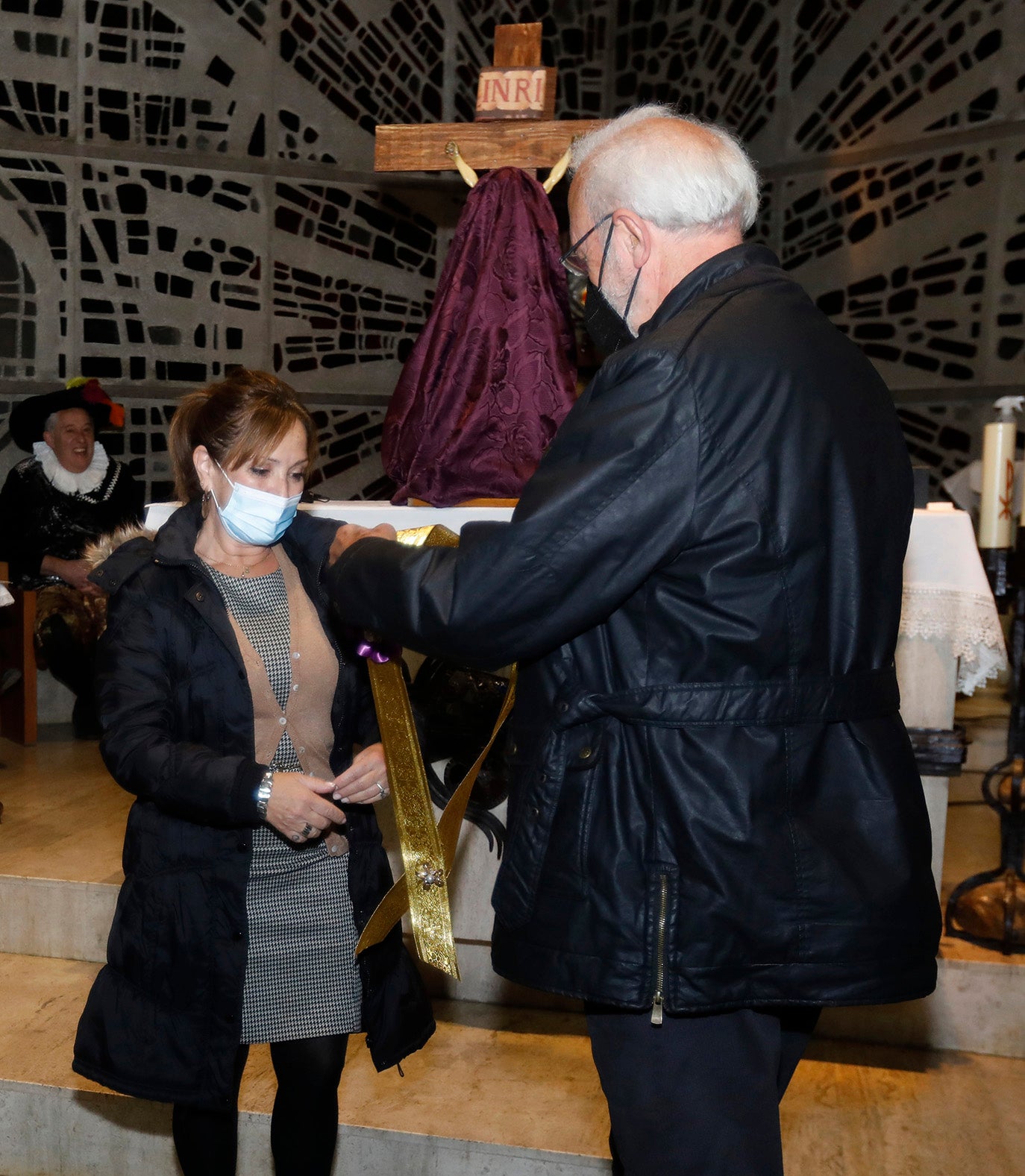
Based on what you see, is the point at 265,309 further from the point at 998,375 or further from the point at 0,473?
the point at 998,375

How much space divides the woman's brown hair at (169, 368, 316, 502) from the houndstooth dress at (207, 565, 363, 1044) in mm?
201

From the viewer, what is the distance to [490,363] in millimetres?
3188

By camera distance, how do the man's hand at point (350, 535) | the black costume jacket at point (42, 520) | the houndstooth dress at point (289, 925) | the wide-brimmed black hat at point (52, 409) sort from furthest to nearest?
the wide-brimmed black hat at point (52, 409), the black costume jacket at point (42, 520), the houndstooth dress at point (289, 925), the man's hand at point (350, 535)

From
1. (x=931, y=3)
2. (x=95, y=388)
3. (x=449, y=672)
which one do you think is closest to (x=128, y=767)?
(x=449, y=672)

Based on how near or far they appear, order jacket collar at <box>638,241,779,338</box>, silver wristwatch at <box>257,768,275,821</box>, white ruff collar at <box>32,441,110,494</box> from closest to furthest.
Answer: jacket collar at <box>638,241,779,338</box> < silver wristwatch at <box>257,768,275,821</box> < white ruff collar at <box>32,441,110,494</box>

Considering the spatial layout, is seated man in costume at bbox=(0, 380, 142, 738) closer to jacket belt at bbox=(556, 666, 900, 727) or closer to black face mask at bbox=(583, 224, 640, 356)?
black face mask at bbox=(583, 224, 640, 356)

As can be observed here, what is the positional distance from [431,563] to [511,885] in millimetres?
400

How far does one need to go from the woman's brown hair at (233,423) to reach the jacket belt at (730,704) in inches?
35.7

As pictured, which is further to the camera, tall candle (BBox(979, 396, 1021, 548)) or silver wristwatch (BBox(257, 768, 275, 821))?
tall candle (BBox(979, 396, 1021, 548))

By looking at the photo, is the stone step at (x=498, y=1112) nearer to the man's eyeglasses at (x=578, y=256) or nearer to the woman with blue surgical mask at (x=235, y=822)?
the woman with blue surgical mask at (x=235, y=822)

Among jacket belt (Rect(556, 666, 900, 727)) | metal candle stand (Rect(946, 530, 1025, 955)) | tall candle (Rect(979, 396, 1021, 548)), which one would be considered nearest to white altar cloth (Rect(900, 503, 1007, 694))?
tall candle (Rect(979, 396, 1021, 548))

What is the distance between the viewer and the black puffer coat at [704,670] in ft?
4.59

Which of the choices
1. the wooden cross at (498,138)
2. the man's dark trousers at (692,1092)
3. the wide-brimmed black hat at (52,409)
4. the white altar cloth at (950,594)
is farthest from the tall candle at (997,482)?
the wide-brimmed black hat at (52,409)

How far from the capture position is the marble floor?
2646 millimetres
